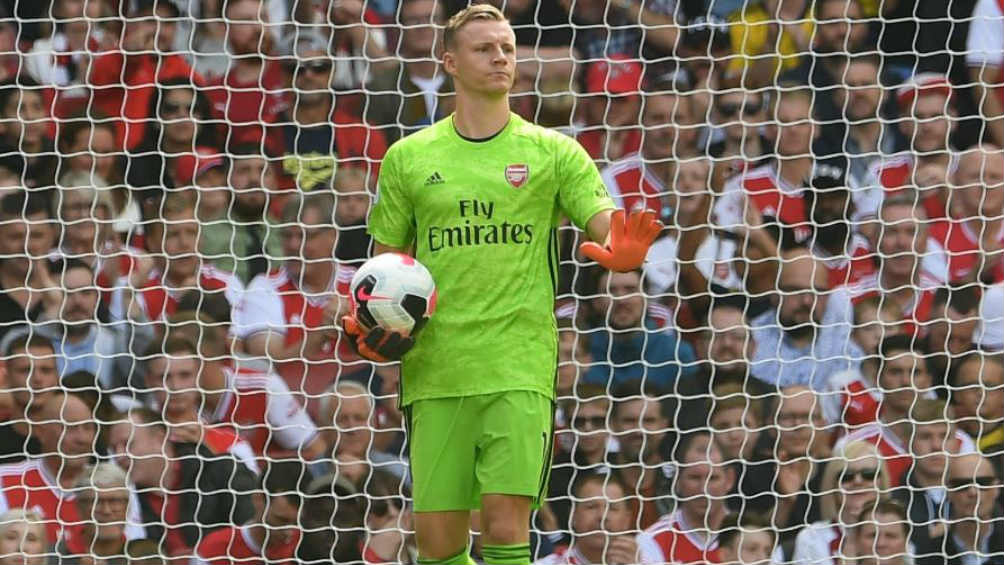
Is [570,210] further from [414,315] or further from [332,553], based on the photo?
[332,553]

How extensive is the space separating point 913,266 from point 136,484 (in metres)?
2.89

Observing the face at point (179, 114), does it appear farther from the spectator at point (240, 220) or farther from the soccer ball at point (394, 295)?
the soccer ball at point (394, 295)

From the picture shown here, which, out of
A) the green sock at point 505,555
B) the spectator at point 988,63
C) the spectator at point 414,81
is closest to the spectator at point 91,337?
the spectator at point 414,81

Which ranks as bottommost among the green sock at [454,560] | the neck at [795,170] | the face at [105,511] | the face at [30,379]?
the face at [105,511]

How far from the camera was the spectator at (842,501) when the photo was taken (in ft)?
19.9

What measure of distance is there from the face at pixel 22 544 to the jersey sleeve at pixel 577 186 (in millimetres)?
2546

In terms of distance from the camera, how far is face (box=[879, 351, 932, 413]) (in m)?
6.23

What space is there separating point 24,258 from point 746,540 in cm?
273

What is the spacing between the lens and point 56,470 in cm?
602

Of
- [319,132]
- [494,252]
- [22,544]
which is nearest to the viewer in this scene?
[494,252]

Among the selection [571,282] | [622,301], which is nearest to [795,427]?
[622,301]

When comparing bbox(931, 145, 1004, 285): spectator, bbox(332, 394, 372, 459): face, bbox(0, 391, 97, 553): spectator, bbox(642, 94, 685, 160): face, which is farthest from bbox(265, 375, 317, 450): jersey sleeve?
bbox(931, 145, 1004, 285): spectator

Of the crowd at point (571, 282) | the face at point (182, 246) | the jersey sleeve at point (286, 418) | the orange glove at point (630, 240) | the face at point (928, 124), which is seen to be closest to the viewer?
the orange glove at point (630, 240)

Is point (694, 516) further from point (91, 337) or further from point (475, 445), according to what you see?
point (91, 337)
